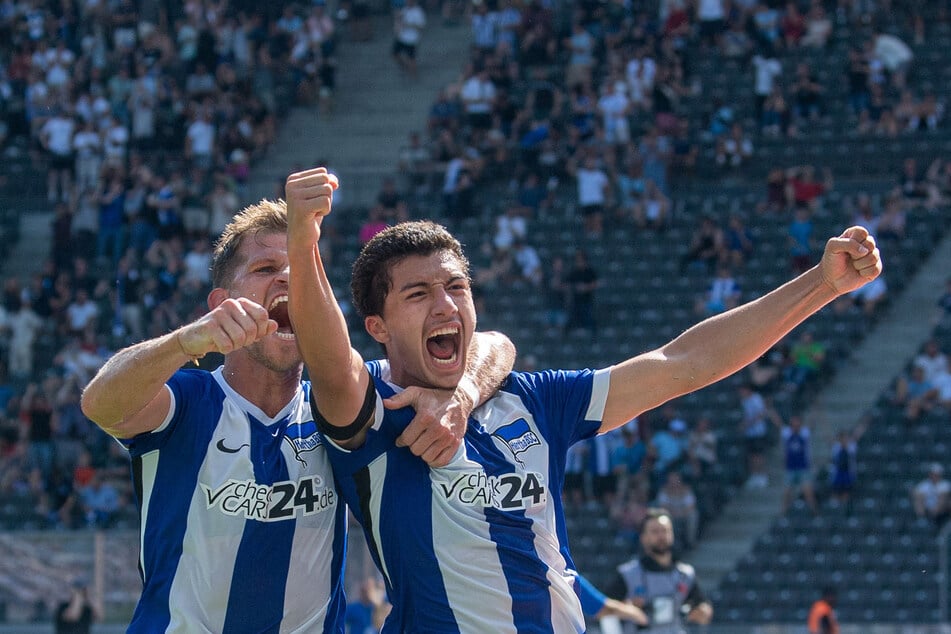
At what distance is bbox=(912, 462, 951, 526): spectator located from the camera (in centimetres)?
1844

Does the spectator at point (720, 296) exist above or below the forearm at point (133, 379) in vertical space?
above

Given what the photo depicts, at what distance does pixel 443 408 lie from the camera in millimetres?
5160

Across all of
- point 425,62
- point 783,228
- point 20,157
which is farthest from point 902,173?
point 20,157

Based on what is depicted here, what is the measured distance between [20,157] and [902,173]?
14.7 metres

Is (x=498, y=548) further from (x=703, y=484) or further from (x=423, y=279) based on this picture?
(x=703, y=484)

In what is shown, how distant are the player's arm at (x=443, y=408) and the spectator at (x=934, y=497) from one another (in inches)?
552

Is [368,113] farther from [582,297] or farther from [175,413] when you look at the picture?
[175,413]

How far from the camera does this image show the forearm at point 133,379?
4863mm

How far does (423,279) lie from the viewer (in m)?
5.35

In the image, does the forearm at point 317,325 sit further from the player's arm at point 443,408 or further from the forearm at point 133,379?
the forearm at point 133,379

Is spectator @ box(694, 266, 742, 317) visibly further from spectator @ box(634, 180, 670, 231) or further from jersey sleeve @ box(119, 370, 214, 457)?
jersey sleeve @ box(119, 370, 214, 457)

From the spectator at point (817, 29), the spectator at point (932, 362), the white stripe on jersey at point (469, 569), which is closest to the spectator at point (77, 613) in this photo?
the spectator at point (932, 362)

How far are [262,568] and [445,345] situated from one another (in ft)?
3.17

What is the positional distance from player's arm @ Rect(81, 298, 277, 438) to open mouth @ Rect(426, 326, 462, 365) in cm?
67
